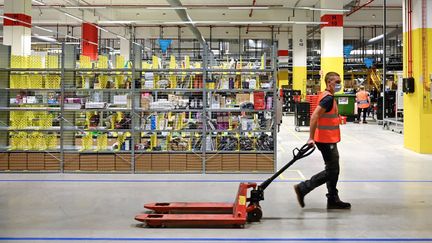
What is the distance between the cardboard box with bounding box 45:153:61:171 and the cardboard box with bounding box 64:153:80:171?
0.41ft

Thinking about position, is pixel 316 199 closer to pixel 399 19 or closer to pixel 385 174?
pixel 385 174

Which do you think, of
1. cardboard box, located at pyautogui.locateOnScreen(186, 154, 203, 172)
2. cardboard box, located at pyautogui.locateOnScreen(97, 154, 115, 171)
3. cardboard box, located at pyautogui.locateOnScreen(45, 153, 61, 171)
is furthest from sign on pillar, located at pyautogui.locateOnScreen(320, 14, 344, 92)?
cardboard box, located at pyautogui.locateOnScreen(45, 153, 61, 171)

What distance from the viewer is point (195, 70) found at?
27.1 feet

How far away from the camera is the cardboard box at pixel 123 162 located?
8.37 meters

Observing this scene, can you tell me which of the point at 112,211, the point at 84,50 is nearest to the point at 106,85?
the point at 112,211

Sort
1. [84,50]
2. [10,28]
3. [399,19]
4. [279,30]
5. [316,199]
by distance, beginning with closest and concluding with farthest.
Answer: [316,199]
[10,28]
[84,50]
[399,19]
[279,30]

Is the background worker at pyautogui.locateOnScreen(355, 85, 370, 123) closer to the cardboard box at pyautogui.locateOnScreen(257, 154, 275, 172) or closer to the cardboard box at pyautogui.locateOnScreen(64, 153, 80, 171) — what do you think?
the cardboard box at pyautogui.locateOnScreen(257, 154, 275, 172)

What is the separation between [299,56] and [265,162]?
19.0 meters

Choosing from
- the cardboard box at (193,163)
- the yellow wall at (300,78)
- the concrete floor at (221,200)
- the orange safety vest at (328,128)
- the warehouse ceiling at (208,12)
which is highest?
the warehouse ceiling at (208,12)

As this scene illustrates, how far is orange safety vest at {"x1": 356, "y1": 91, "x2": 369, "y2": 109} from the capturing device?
66.0 ft

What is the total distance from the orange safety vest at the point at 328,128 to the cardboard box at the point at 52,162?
4958mm

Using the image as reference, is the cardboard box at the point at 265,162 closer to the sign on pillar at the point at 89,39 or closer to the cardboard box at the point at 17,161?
the cardboard box at the point at 17,161

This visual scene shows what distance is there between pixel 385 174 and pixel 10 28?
15.9m

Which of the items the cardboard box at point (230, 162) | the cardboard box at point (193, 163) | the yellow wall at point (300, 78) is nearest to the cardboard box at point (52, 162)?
the cardboard box at point (193, 163)
